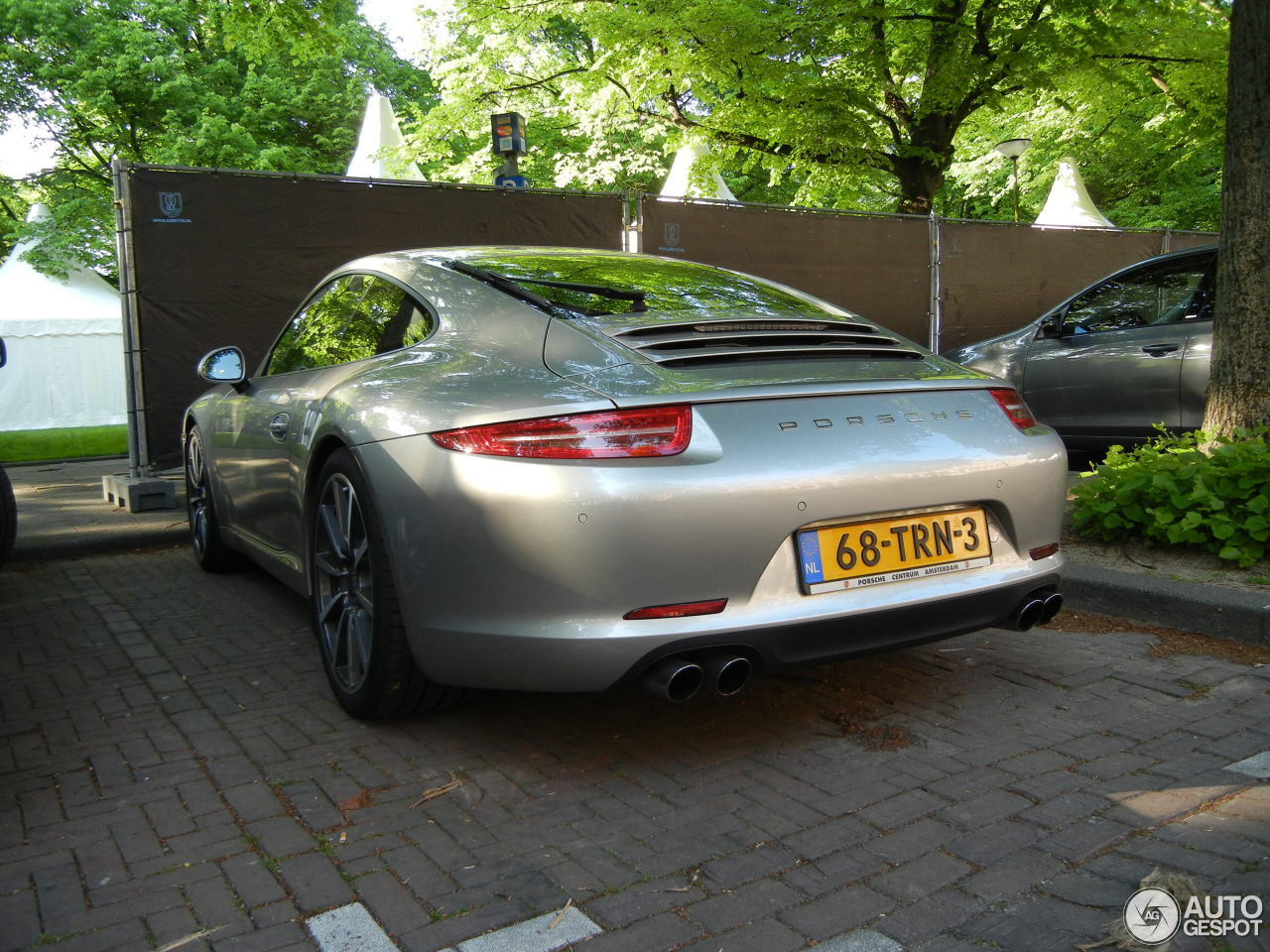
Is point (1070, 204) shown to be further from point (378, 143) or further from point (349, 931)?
point (349, 931)

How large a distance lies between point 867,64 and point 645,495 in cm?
1141

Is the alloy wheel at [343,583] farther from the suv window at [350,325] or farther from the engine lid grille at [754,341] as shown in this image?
the engine lid grille at [754,341]

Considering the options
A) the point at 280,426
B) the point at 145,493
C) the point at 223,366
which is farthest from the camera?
the point at 145,493

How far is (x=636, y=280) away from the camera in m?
3.69

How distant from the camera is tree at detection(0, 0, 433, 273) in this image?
26.1m

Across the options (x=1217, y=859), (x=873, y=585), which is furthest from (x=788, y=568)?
(x=1217, y=859)

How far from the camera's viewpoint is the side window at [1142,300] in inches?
286

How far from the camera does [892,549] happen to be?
2.90 m

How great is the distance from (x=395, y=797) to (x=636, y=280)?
6.03 feet

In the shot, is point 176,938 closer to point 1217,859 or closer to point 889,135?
point 1217,859

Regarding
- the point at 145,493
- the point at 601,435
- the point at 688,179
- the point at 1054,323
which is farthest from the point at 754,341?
the point at 688,179

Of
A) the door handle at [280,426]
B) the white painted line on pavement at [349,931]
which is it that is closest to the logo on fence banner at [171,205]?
the door handle at [280,426]

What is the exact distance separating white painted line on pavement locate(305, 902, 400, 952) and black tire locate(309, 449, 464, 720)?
2.99 feet

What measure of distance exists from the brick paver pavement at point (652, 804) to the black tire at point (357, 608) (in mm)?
128
